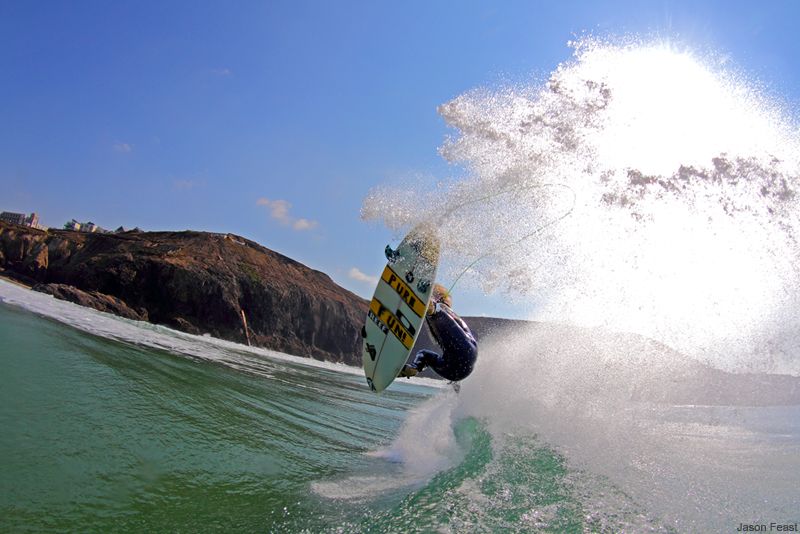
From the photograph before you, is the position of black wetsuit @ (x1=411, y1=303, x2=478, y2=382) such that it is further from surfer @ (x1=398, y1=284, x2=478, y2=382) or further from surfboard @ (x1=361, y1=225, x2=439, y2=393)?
surfboard @ (x1=361, y1=225, x2=439, y2=393)

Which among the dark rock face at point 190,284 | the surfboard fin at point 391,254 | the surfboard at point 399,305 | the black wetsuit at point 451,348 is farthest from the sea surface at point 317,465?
the dark rock face at point 190,284

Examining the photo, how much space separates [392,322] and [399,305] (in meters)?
0.38

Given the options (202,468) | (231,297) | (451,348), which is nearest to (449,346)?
(451,348)

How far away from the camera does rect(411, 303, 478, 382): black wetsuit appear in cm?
828

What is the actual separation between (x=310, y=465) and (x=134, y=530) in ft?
9.24

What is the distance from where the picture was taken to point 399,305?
8.47m

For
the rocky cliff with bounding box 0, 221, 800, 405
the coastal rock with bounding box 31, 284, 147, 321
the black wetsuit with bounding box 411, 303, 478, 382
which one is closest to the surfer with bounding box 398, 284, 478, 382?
the black wetsuit with bounding box 411, 303, 478, 382

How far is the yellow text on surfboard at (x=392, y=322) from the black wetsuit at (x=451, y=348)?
1.72 feet

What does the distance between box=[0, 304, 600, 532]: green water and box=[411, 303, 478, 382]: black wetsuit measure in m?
1.37

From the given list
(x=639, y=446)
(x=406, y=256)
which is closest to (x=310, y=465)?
(x=406, y=256)

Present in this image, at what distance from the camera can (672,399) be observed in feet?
173

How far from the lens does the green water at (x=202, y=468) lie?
3.67 metres

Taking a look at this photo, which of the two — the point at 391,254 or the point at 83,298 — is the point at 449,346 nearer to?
the point at 391,254
